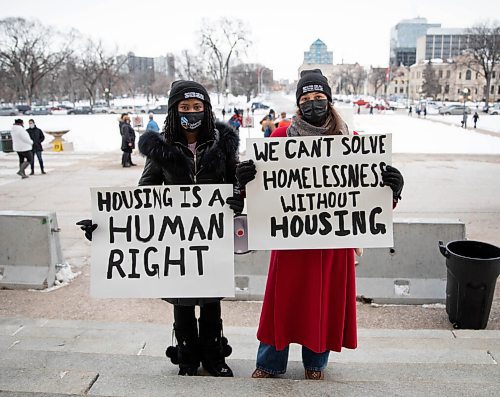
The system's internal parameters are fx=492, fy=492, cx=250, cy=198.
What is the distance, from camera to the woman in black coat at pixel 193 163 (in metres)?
3.01

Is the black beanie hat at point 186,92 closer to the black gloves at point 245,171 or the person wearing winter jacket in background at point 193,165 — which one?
the person wearing winter jacket in background at point 193,165

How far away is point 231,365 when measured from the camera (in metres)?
3.45

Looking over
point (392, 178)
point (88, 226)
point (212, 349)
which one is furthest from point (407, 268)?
point (88, 226)

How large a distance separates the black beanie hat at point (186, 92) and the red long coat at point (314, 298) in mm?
1074

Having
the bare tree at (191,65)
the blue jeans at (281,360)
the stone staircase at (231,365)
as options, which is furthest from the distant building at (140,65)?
the blue jeans at (281,360)

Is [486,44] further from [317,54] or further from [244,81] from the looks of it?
[317,54]

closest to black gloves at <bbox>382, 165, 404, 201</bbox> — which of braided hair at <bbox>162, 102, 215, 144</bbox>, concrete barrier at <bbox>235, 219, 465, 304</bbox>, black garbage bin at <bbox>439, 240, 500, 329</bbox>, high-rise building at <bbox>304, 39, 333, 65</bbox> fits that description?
braided hair at <bbox>162, 102, 215, 144</bbox>

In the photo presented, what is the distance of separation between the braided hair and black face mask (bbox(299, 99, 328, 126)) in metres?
0.58

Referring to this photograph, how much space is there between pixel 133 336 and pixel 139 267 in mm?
1426

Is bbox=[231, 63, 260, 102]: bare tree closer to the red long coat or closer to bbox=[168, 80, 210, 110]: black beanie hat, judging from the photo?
bbox=[168, 80, 210, 110]: black beanie hat

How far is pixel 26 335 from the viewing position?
4.23m

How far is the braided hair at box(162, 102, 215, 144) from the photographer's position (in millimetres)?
3072

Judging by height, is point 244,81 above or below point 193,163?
above

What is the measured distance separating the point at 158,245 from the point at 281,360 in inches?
42.0
